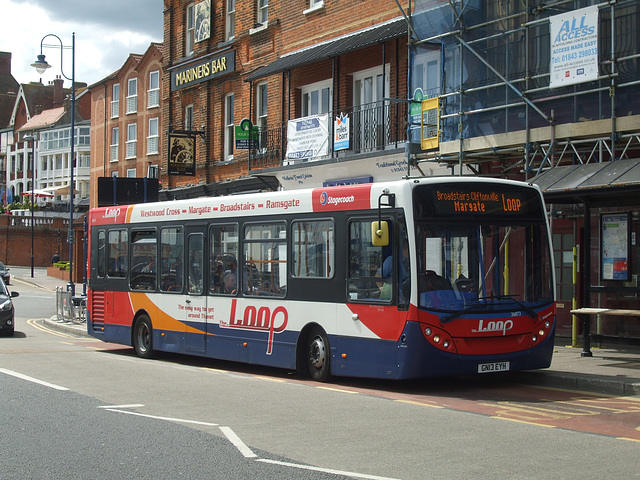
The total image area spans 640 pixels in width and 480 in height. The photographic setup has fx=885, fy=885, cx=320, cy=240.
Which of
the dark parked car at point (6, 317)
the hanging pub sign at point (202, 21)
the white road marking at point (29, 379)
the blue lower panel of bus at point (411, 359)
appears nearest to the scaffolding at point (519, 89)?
the blue lower panel of bus at point (411, 359)

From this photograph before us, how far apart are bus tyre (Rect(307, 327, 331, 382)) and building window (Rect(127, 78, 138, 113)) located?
4135cm

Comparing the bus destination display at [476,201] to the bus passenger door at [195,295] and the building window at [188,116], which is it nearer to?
the bus passenger door at [195,295]

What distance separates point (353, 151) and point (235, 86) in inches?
324

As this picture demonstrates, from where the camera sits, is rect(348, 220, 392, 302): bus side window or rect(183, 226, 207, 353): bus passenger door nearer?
rect(348, 220, 392, 302): bus side window

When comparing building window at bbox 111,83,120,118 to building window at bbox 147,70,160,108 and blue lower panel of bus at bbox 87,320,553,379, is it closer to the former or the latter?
building window at bbox 147,70,160,108

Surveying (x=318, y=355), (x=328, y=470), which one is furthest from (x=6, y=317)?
(x=328, y=470)

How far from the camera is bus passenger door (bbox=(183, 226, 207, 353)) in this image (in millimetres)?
15380

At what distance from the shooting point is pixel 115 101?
5419cm

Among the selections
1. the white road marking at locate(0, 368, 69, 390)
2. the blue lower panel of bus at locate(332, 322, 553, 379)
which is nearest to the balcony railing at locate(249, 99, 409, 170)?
the blue lower panel of bus at locate(332, 322, 553, 379)

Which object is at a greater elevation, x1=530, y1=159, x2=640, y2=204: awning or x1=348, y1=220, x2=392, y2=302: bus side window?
x1=530, y1=159, x2=640, y2=204: awning

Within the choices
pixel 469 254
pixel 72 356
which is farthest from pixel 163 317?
pixel 469 254

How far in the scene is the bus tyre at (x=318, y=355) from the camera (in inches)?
499

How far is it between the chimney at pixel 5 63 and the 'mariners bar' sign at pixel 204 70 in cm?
10234

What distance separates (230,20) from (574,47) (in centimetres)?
1702
